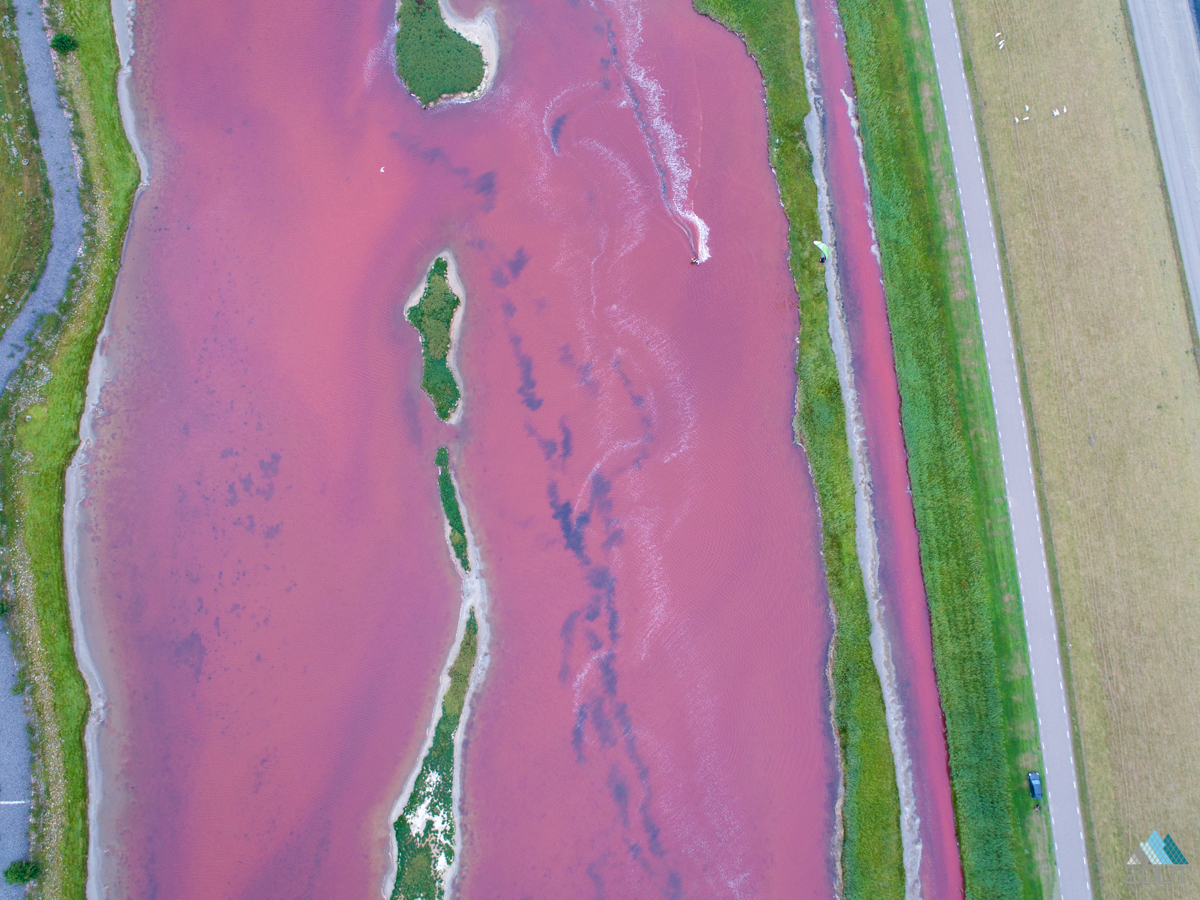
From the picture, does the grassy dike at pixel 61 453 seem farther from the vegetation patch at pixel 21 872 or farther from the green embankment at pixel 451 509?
the green embankment at pixel 451 509

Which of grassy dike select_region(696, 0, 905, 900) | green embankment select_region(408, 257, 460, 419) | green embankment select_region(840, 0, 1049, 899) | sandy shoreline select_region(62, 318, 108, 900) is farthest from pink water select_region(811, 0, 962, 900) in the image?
sandy shoreline select_region(62, 318, 108, 900)

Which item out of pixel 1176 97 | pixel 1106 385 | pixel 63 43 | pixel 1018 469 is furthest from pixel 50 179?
pixel 1176 97

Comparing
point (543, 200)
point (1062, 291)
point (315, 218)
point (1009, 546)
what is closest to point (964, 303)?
point (1062, 291)

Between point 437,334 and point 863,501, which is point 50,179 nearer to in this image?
point 437,334

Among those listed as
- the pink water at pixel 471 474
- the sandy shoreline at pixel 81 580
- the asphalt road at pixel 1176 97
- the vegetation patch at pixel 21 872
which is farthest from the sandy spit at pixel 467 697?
the asphalt road at pixel 1176 97

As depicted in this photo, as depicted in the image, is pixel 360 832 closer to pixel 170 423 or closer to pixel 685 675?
pixel 685 675

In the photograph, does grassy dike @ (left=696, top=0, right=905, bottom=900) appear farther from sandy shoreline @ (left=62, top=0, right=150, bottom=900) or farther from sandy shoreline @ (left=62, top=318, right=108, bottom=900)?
sandy shoreline @ (left=62, top=318, right=108, bottom=900)
